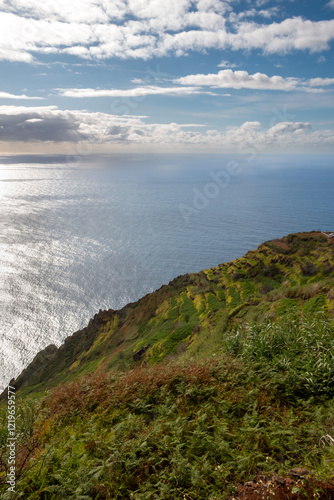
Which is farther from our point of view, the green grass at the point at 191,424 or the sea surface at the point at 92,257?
the sea surface at the point at 92,257

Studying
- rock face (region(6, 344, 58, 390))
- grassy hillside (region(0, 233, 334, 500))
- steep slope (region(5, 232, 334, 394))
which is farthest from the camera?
rock face (region(6, 344, 58, 390))

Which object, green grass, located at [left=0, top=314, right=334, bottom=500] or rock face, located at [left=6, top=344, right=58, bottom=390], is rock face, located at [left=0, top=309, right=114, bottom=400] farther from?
green grass, located at [left=0, top=314, right=334, bottom=500]

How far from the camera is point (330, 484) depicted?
3.72 m

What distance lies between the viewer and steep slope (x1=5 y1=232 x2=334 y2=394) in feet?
82.1

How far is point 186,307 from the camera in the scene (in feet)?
108

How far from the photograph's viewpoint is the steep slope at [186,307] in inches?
985

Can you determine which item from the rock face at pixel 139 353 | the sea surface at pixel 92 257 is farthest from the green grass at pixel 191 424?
the sea surface at pixel 92 257

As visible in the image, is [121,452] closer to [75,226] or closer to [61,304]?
[61,304]

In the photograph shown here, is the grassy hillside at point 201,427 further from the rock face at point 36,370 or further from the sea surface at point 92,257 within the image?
the sea surface at point 92,257

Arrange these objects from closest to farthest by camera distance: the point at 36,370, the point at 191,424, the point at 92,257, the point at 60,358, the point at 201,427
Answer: the point at 201,427
the point at 191,424
the point at 60,358
the point at 36,370
the point at 92,257

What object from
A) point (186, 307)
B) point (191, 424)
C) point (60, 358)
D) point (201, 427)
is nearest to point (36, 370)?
point (60, 358)

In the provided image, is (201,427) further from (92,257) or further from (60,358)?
(92,257)

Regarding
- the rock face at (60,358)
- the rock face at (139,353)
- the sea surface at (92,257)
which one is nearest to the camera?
the rock face at (139,353)

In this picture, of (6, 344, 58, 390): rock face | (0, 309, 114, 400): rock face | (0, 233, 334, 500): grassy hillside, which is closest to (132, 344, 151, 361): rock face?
(0, 233, 334, 500): grassy hillside
